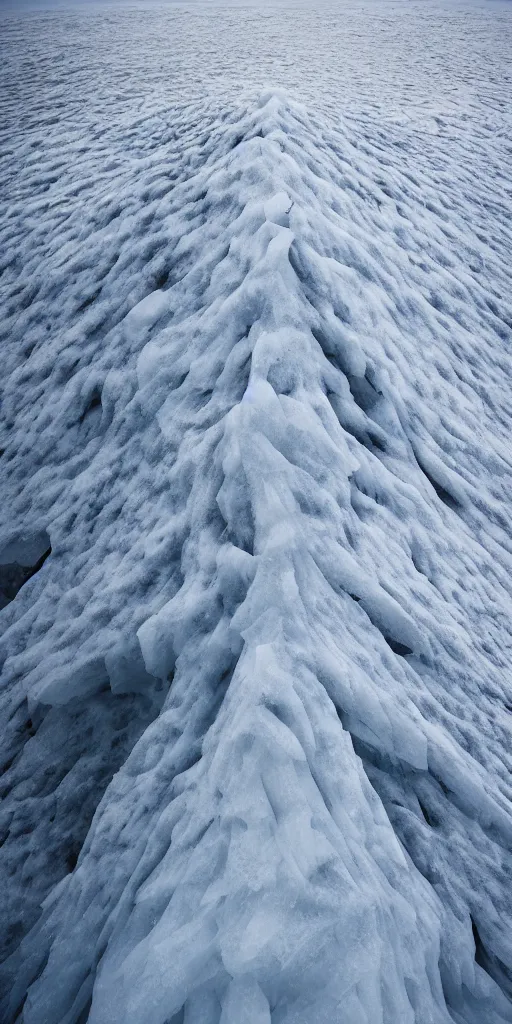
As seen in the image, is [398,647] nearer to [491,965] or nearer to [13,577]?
[491,965]

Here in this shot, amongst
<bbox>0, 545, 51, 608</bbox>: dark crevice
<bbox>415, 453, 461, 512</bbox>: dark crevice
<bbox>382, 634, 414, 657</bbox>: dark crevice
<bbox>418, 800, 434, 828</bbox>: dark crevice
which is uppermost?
<bbox>415, 453, 461, 512</bbox>: dark crevice

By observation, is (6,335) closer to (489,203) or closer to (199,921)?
(199,921)

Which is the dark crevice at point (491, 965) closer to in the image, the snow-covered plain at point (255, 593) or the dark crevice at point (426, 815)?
the snow-covered plain at point (255, 593)

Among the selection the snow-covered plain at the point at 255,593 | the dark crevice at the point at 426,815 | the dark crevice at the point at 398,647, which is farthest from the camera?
the dark crevice at the point at 398,647

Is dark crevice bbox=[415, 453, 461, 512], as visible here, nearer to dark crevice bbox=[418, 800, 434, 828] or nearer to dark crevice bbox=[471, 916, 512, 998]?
dark crevice bbox=[418, 800, 434, 828]

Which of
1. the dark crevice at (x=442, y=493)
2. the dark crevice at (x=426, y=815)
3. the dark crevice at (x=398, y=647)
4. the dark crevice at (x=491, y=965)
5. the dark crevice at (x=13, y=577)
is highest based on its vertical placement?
the dark crevice at (x=442, y=493)

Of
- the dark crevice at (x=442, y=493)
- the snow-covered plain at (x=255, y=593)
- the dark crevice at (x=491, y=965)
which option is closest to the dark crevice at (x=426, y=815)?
the snow-covered plain at (x=255, y=593)

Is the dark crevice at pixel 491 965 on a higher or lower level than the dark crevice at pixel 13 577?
higher

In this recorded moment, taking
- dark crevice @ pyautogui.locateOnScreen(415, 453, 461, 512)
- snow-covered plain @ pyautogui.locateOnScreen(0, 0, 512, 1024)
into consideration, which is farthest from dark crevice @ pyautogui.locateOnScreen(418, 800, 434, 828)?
dark crevice @ pyautogui.locateOnScreen(415, 453, 461, 512)

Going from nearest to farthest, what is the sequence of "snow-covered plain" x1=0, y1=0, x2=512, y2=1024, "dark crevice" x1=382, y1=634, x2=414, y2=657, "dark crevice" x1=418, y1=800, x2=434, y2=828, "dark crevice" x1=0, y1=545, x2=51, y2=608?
"snow-covered plain" x1=0, y1=0, x2=512, y2=1024 < "dark crevice" x1=418, y1=800, x2=434, y2=828 < "dark crevice" x1=382, y1=634, x2=414, y2=657 < "dark crevice" x1=0, y1=545, x2=51, y2=608
